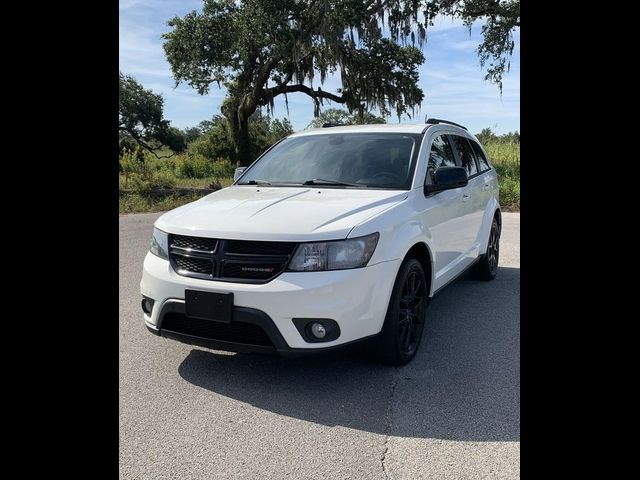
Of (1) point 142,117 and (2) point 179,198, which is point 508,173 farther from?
(1) point 142,117

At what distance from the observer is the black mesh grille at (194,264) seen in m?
3.43

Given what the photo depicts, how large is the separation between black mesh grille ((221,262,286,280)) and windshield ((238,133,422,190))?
4.26 ft

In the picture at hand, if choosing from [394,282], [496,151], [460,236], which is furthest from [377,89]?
[394,282]

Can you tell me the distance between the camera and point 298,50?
2003 centimetres

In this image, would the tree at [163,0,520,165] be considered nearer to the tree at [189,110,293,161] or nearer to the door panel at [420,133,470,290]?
the tree at [189,110,293,161]

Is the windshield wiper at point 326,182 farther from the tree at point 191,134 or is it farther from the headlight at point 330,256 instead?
the tree at point 191,134

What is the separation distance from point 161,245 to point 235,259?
0.73m

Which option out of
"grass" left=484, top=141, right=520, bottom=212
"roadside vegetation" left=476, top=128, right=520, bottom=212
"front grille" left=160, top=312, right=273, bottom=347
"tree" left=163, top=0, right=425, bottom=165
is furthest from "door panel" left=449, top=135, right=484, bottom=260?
Answer: "tree" left=163, top=0, right=425, bottom=165

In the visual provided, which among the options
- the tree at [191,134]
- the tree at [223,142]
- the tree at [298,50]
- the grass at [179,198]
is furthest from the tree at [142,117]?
the grass at [179,198]

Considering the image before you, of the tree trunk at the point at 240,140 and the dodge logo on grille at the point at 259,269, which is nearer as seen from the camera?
the dodge logo on grille at the point at 259,269

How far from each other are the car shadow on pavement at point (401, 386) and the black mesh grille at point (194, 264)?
0.79 m

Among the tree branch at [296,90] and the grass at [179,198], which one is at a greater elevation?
the tree branch at [296,90]

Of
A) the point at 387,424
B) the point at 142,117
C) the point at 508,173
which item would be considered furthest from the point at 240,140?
the point at 387,424
